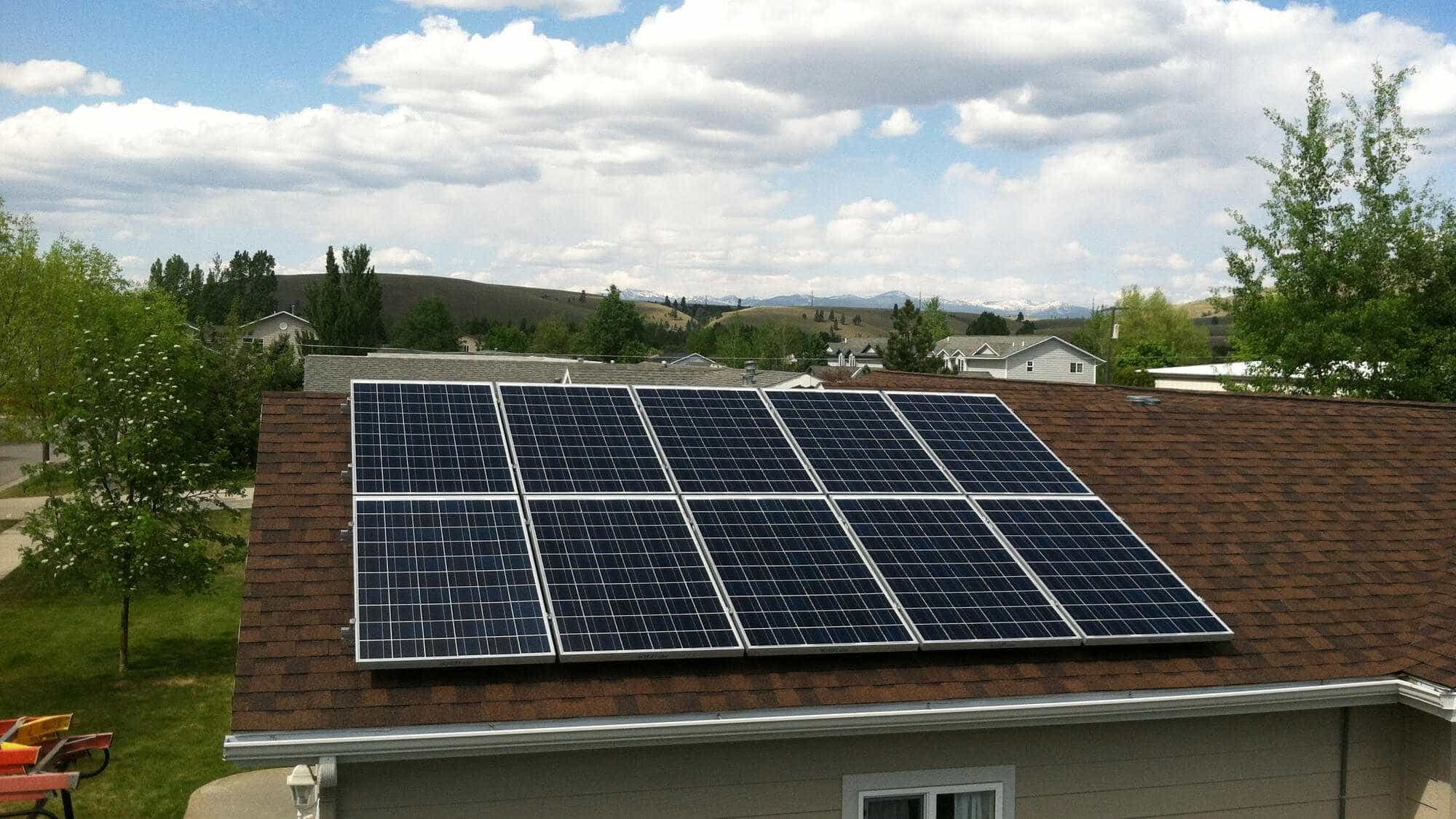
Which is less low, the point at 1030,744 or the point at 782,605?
the point at 782,605

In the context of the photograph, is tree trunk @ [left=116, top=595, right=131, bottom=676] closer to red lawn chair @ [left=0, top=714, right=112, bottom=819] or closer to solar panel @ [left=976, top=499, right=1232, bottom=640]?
red lawn chair @ [left=0, top=714, right=112, bottom=819]

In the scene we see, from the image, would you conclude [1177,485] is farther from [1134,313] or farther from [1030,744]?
[1134,313]

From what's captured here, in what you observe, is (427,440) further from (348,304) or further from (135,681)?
(348,304)

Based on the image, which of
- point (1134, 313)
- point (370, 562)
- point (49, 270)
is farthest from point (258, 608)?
point (1134, 313)

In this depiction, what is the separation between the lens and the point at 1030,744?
822 centimetres

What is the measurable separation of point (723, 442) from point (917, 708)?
11.1ft

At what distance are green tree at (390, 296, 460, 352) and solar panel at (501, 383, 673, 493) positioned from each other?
347 feet

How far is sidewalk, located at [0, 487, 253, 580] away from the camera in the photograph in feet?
91.6

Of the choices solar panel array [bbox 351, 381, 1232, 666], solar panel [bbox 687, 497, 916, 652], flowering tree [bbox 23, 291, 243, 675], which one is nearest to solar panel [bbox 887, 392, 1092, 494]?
solar panel array [bbox 351, 381, 1232, 666]

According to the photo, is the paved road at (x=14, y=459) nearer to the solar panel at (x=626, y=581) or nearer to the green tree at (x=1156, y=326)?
the solar panel at (x=626, y=581)

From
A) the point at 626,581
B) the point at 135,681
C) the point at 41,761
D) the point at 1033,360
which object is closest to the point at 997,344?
the point at 1033,360

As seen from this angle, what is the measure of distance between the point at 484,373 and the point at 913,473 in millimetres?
30430

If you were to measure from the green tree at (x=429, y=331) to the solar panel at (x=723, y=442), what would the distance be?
106 metres

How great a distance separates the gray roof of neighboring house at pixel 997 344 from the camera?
99.4m
